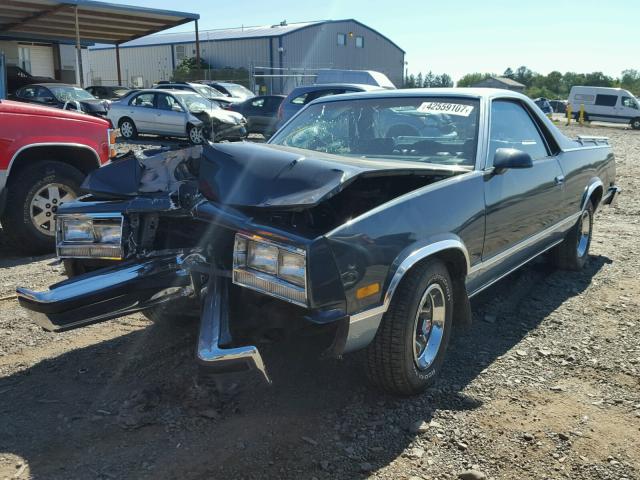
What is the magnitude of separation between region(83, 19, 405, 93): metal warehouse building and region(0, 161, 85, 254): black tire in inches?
1255

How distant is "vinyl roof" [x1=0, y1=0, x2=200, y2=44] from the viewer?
→ 21250mm

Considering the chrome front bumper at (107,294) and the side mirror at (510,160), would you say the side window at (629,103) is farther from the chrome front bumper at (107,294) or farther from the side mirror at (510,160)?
the chrome front bumper at (107,294)

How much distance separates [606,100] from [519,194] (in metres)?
→ 33.4

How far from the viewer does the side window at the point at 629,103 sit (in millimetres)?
31953

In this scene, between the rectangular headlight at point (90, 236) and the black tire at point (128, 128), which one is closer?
the rectangular headlight at point (90, 236)

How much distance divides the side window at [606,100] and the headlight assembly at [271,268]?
35051 mm

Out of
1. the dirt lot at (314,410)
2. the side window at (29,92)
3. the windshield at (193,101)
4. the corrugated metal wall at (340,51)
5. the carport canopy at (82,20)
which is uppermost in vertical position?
the corrugated metal wall at (340,51)

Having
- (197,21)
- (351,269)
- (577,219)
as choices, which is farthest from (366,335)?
(197,21)

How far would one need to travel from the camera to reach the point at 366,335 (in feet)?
9.22

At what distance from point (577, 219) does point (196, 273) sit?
3.75 m

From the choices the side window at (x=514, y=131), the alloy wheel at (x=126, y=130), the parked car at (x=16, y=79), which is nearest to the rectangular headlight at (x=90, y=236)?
the side window at (x=514, y=131)

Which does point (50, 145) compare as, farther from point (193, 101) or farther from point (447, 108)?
point (193, 101)

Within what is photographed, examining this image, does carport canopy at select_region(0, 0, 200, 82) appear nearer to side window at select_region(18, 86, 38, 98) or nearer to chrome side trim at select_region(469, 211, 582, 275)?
side window at select_region(18, 86, 38, 98)

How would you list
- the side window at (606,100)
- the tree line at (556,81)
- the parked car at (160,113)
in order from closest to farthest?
1. the parked car at (160,113)
2. the side window at (606,100)
3. the tree line at (556,81)
